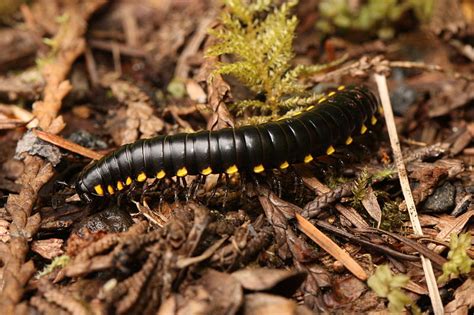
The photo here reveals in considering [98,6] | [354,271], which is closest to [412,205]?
[354,271]

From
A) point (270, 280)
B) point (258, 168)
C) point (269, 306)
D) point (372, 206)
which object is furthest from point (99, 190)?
point (372, 206)

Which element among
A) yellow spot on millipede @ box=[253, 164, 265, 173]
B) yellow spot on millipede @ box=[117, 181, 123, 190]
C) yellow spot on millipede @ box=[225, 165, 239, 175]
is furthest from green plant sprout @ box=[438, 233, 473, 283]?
yellow spot on millipede @ box=[117, 181, 123, 190]

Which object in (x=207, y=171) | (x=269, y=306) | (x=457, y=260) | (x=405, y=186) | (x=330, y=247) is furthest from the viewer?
(x=405, y=186)

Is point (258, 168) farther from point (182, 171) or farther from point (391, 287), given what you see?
point (391, 287)

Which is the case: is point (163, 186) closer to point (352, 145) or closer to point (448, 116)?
point (352, 145)

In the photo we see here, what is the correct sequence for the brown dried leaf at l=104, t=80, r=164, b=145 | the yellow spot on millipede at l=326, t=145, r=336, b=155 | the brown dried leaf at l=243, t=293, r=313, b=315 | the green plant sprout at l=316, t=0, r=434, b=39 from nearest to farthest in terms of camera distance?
the brown dried leaf at l=243, t=293, r=313, b=315
the yellow spot on millipede at l=326, t=145, r=336, b=155
the brown dried leaf at l=104, t=80, r=164, b=145
the green plant sprout at l=316, t=0, r=434, b=39

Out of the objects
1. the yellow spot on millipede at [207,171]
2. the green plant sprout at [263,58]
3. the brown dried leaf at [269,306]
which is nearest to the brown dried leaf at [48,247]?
the yellow spot on millipede at [207,171]

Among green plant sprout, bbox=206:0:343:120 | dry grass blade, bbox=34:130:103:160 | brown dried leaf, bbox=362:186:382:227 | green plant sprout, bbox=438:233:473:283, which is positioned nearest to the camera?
green plant sprout, bbox=438:233:473:283

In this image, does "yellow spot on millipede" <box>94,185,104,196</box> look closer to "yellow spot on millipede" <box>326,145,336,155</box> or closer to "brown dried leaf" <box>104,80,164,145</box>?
"brown dried leaf" <box>104,80,164,145</box>
